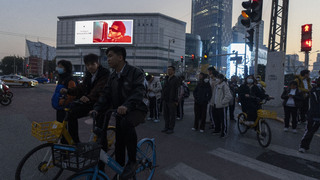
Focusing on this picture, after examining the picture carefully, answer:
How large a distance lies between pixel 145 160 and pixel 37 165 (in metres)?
1.37

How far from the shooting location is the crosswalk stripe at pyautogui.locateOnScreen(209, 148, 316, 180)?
3.46 meters

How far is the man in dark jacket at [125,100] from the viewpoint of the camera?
2465 mm

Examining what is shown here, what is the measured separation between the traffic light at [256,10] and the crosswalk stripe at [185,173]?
249 inches

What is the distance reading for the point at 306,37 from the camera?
1022 centimetres

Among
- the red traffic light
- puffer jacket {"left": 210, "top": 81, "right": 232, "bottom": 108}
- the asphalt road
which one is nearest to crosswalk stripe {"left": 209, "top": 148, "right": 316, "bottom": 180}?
the asphalt road

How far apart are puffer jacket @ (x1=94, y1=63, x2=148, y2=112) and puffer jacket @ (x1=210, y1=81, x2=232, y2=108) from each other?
3.88 meters

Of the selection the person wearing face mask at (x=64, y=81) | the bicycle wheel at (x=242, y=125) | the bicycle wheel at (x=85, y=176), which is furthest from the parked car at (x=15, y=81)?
the bicycle wheel at (x=85, y=176)

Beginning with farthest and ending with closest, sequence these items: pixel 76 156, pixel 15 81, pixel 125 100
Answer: pixel 15 81, pixel 125 100, pixel 76 156

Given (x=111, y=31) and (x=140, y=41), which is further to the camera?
(x=140, y=41)

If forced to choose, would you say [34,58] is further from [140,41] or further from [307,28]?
[307,28]

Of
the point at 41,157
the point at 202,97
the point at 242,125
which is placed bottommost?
the point at 242,125

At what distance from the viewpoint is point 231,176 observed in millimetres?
3414

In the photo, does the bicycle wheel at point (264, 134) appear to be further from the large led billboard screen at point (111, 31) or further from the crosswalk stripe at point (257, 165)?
the large led billboard screen at point (111, 31)

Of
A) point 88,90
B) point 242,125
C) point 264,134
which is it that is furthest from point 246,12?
point 88,90
